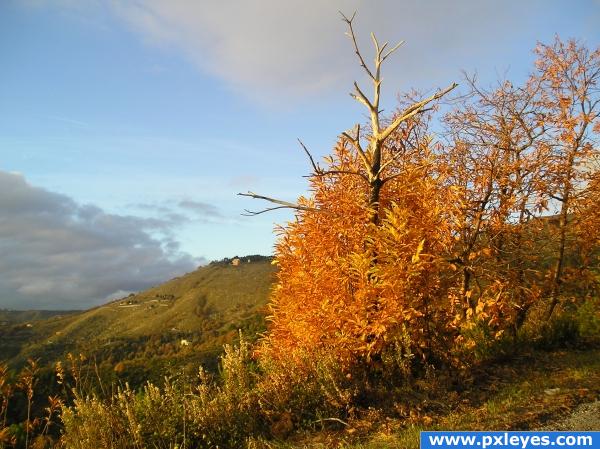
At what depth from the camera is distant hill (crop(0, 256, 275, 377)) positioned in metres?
60.6

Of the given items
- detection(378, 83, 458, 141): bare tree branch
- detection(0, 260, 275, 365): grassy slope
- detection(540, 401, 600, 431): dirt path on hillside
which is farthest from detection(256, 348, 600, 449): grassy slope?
detection(0, 260, 275, 365): grassy slope

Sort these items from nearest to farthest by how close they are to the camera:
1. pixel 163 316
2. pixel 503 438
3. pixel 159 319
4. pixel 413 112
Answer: pixel 503 438
pixel 413 112
pixel 159 319
pixel 163 316

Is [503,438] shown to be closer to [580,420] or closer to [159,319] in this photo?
[580,420]

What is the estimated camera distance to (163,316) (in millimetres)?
79312

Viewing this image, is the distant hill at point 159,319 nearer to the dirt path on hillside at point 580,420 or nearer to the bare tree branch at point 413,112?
the bare tree branch at point 413,112

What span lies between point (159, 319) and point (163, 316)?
1318 millimetres

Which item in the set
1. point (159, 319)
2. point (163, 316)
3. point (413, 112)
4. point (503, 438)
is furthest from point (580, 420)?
point (163, 316)

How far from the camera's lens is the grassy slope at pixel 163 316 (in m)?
66.4

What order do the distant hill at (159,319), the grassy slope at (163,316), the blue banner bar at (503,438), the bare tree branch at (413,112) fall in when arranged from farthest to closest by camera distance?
the grassy slope at (163,316), the distant hill at (159,319), the bare tree branch at (413,112), the blue banner bar at (503,438)

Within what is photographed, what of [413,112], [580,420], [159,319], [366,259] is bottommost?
[159,319]

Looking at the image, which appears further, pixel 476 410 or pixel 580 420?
pixel 476 410

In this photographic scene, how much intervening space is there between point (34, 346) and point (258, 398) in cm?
6921

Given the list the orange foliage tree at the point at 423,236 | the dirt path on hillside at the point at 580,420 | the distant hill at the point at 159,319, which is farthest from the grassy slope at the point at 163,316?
the dirt path on hillside at the point at 580,420

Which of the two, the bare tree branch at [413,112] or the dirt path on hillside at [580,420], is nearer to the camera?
the dirt path on hillside at [580,420]
